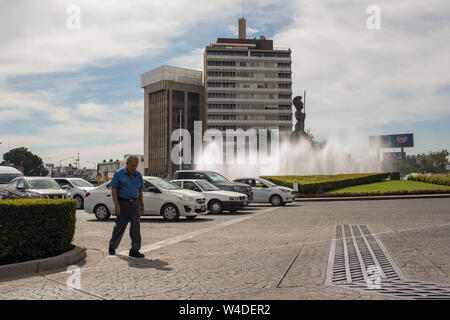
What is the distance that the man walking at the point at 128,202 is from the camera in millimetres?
7703

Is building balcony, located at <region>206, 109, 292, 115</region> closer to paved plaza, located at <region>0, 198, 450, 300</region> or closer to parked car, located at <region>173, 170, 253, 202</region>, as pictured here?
parked car, located at <region>173, 170, 253, 202</region>

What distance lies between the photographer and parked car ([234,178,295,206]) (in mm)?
22484

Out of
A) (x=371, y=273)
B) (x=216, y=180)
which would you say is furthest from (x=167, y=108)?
(x=371, y=273)

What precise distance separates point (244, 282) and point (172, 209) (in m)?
9.29

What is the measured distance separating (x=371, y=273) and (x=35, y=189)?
15680 millimetres

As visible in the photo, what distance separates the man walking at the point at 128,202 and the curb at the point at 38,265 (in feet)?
2.85

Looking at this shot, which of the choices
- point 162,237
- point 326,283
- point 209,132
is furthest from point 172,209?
point 209,132

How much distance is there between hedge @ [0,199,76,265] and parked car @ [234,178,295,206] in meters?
15.7

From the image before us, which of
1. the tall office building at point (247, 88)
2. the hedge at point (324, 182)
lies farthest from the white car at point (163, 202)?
the tall office building at point (247, 88)

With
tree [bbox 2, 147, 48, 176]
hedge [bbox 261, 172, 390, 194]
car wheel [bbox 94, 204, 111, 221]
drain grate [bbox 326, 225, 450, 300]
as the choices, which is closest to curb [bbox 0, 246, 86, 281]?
drain grate [bbox 326, 225, 450, 300]

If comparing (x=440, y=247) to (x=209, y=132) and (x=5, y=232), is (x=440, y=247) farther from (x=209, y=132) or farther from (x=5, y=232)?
(x=209, y=132)

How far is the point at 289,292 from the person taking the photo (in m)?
4.95

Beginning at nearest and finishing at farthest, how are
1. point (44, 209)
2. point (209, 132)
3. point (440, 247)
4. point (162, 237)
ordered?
point (44, 209)
point (440, 247)
point (162, 237)
point (209, 132)
